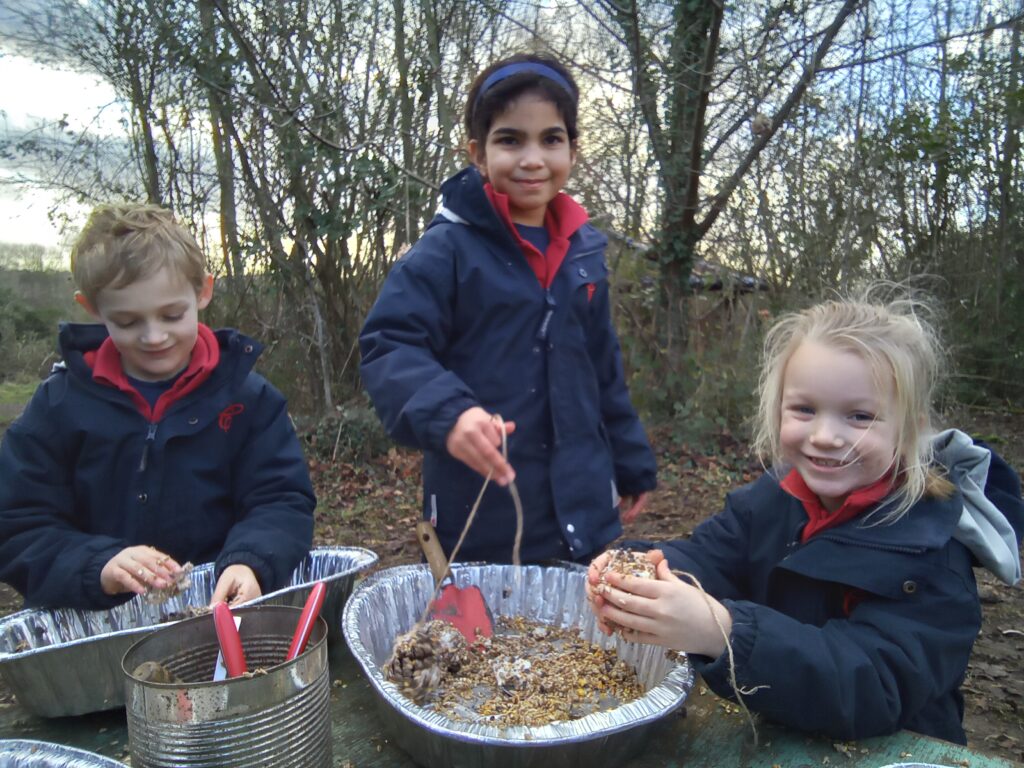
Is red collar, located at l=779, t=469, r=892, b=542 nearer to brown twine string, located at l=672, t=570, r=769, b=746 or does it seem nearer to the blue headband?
brown twine string, located at l=672, t=570, r=769, b=746

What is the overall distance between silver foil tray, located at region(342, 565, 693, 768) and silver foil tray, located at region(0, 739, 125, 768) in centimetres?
35

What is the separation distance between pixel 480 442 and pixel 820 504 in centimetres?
61

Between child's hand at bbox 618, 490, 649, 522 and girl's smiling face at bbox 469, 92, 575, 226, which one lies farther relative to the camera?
child's hand at bbox 618, 490, 649, 522

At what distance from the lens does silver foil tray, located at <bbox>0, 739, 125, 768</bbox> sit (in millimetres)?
845

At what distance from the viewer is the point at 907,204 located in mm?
6809

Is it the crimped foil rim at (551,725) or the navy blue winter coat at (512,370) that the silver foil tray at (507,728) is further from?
the navy blue winter coat at (512,370)

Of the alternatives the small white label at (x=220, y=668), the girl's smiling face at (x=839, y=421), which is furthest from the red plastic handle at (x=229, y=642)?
the girl's smiling face at (x=839, y=421)

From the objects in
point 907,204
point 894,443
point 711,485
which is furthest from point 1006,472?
point 907,204

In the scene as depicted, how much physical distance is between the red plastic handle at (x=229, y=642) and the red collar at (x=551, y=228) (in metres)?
1.08

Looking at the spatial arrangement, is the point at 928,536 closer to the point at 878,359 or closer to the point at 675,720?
the point at 878,359

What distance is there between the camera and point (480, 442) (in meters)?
1.37

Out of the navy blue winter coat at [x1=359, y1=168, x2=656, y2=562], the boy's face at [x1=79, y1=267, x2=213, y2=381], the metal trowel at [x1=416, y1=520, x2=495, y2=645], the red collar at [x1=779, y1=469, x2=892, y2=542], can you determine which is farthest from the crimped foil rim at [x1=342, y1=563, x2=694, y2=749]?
the boy's face at [x1=79, y1=267, x2=213, y2=381]

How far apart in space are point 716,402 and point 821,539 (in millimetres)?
4792

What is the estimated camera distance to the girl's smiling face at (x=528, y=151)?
1796mm
